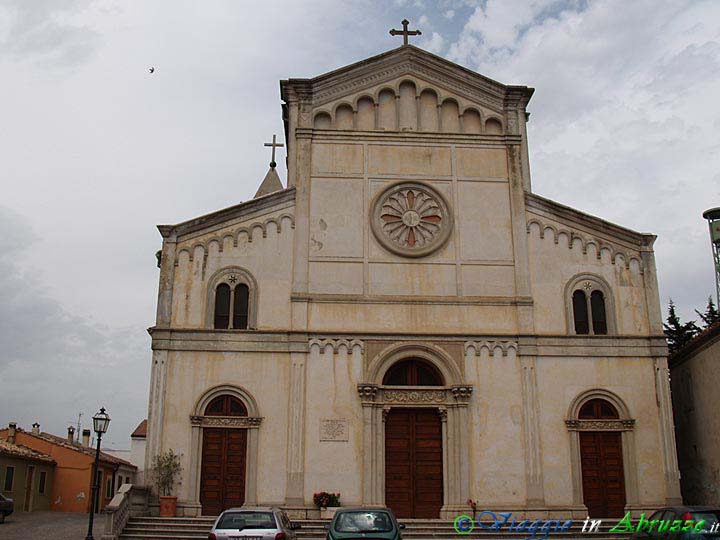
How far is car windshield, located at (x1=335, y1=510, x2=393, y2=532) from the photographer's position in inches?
582

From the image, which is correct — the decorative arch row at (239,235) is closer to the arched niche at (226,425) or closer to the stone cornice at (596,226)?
the arched niche at (226,425)

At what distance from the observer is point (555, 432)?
24.5 metres

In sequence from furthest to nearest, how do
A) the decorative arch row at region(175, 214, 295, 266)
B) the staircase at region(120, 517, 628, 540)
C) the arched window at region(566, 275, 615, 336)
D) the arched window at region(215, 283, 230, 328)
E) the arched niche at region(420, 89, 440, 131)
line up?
the arched niche at region(420, 89, 440, 131)
the arched window at region(566, 275, 615, 336)
the decorative arch row at region(175, 214, 295, 266)
the arched window at region(215, 283, 230, 328)
the staircase at region(120, 517, 628, 540)

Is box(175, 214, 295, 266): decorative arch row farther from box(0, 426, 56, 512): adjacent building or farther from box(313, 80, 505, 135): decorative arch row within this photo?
box(0, 426, 56, 512): adjacent building

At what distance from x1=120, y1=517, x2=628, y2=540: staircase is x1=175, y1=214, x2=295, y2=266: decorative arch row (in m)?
7.81

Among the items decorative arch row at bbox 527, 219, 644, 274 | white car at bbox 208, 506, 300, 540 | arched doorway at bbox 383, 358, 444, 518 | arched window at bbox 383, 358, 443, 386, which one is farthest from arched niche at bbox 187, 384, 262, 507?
decorative arch row at bbox 527, 219, 644, 274

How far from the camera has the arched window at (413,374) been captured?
25156mm

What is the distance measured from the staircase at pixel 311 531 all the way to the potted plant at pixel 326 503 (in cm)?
33

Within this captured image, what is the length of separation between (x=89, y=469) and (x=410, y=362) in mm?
25939

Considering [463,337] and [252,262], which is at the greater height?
[252,262]

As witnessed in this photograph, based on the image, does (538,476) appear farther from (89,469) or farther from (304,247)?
(89,469)

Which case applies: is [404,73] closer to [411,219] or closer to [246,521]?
[411,219]

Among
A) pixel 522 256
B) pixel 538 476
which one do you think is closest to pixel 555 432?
pixel 538 476

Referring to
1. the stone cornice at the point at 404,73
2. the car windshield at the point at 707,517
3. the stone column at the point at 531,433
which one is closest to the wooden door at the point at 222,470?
the stone column at the point at 531,433
